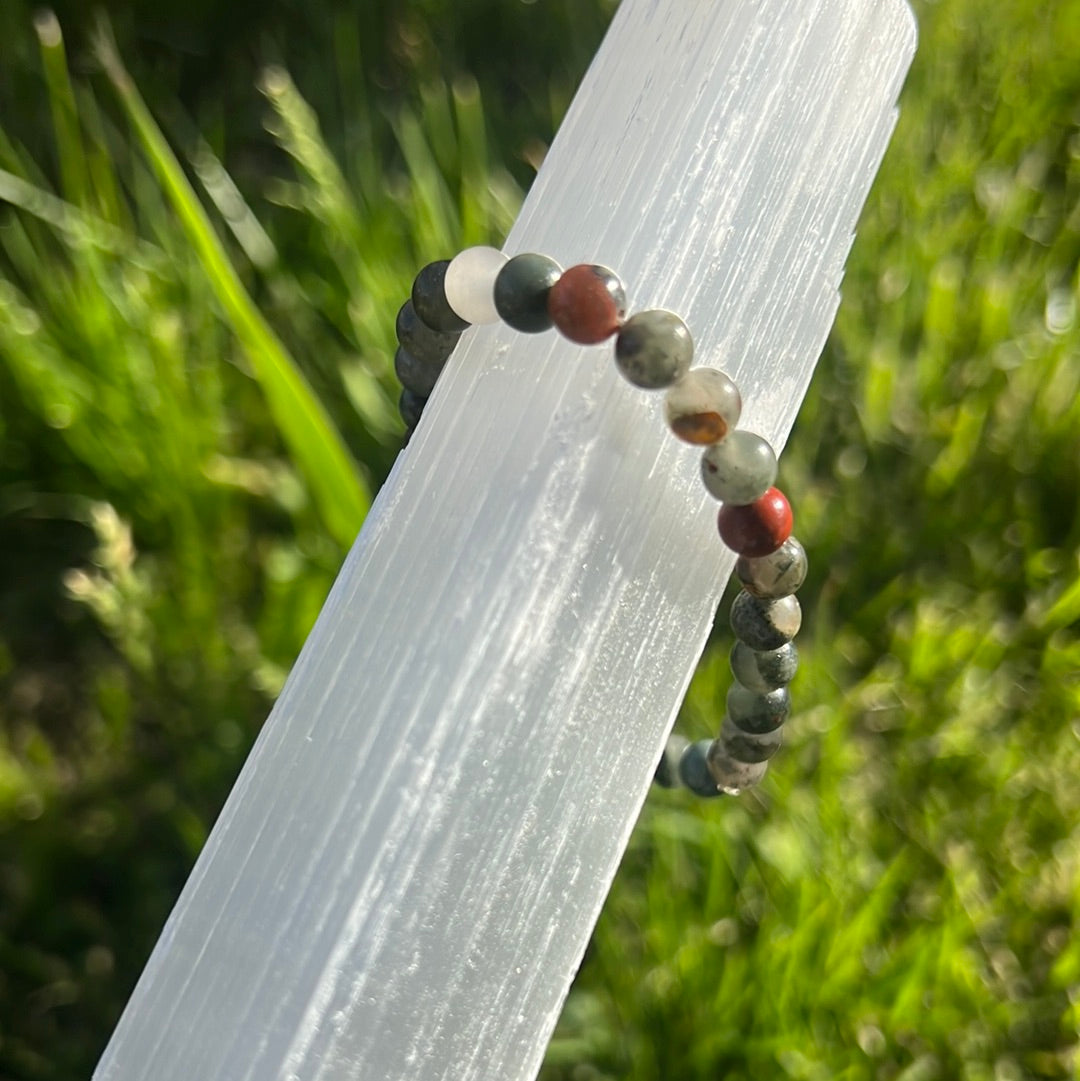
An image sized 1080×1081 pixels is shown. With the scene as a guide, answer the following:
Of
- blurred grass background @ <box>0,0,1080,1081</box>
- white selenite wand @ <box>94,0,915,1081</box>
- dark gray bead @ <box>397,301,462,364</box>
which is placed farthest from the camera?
blurred grass background @ <box>0,0,1080,1081</box>

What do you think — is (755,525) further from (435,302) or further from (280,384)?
(280,384)

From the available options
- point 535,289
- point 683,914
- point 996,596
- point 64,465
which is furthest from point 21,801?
point 996,596

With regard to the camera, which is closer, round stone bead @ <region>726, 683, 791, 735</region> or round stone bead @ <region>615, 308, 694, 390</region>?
round stone bead @ <region>615, 308, 694, 390</region>

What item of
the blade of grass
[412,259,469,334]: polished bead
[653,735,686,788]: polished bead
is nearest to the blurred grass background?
the blade of grass

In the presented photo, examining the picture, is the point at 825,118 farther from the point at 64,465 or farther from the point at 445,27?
the point at 445,27

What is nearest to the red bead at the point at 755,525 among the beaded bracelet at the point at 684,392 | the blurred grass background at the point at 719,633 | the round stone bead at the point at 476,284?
the beaded bracelet at the point at 684,392

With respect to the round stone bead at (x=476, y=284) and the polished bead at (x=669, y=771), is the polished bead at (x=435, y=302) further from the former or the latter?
the polished bead at (x=669, y=771)

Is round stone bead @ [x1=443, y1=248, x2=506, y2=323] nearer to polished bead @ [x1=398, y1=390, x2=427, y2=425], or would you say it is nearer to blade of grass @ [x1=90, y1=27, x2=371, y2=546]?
polished bead @ [x1=398, y1=390, x2=427, y2=425]
